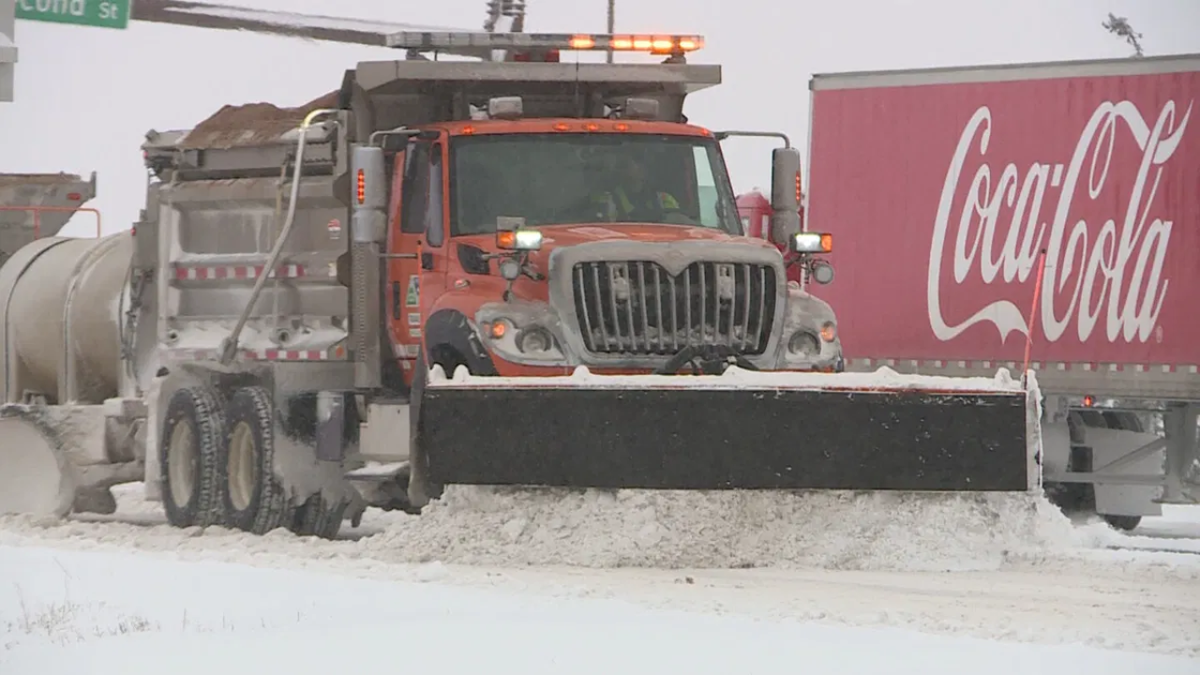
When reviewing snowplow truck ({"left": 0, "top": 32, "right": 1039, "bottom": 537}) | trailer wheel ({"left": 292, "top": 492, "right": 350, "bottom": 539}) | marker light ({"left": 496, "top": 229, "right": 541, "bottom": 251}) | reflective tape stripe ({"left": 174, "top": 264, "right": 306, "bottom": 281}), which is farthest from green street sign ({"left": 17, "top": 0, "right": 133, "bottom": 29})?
marker light ({"left": 496, "top": 229, "right": 541, "bottom": 251})

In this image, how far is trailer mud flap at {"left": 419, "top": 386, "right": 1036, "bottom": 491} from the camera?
471 inches

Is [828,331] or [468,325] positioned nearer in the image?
[468,325]

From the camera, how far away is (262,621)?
31.9 feet

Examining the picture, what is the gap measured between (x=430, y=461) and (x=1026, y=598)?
3.18m

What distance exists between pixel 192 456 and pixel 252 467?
726 mm

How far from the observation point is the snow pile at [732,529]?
39.8ft

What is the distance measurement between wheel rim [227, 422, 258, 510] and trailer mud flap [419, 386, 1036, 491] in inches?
131

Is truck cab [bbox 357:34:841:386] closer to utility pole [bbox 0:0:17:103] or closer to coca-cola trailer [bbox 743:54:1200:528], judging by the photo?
utility pole [bbox 0:0:17:103]

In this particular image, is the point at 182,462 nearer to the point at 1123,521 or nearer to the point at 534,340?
the point at 534,340

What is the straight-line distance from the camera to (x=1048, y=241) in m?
17.7

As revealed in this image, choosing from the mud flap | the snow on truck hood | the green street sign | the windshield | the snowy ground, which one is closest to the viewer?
the snowy ground

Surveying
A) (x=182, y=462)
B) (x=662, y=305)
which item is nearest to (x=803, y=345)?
(x=662, y=305)

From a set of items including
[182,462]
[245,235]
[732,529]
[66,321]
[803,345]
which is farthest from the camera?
[66,321]

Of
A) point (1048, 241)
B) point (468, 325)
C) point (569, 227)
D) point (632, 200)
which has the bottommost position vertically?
point (468, 325)
